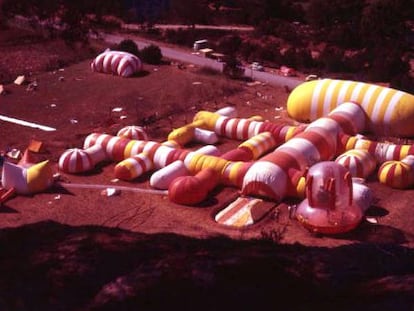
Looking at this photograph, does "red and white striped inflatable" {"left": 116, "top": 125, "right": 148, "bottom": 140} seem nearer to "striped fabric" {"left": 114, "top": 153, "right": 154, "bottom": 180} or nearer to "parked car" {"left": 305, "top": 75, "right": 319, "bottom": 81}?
"striped fabric" {"left": 114, "top": 153, "right": 154, "bottom": 180}

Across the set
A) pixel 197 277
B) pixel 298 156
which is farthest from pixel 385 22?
pixel 197 277

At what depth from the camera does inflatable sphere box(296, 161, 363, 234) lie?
10.3 m

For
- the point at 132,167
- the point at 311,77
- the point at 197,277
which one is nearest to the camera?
the point at 197,277

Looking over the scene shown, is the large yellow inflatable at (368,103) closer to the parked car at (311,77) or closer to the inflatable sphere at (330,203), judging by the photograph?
the parked car at (311,77)

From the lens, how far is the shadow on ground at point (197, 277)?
19.5 feet

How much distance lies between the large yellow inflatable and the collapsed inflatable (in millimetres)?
21

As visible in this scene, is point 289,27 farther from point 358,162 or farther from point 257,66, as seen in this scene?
point 358,162

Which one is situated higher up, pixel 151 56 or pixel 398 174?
pixel 398 174

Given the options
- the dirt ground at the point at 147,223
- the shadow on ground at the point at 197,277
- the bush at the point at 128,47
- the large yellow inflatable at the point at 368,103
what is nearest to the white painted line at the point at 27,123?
the dirt ground at the point at 147,223

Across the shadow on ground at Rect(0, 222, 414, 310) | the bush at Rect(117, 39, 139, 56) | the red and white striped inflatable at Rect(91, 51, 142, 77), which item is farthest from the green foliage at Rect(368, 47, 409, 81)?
the shadow on ground at Rect(0, 222, 414, 310)

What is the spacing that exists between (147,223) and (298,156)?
3.07m

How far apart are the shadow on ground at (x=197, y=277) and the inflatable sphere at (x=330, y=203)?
250 cm

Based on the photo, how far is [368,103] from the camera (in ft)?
48.4

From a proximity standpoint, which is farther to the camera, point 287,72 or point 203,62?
point 203,62
